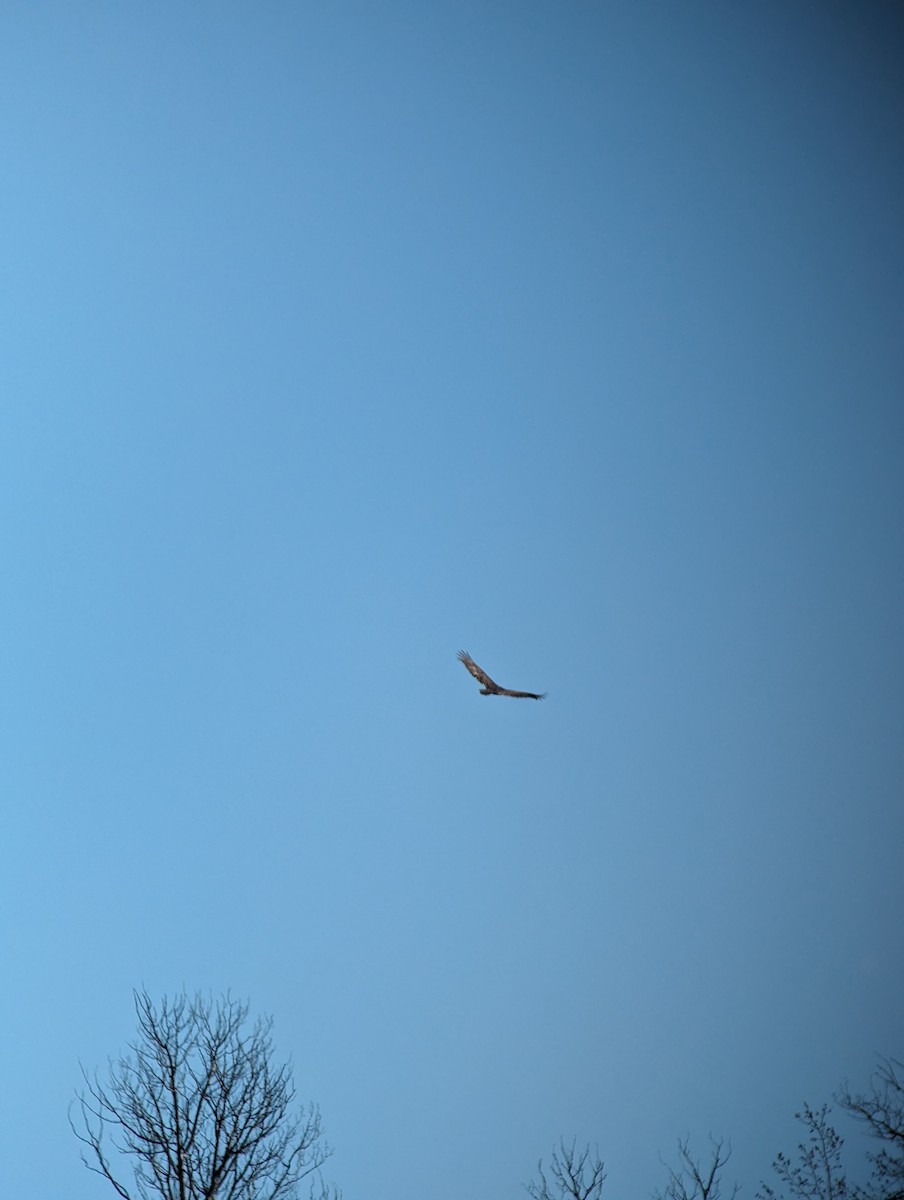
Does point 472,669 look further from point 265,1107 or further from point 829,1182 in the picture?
point 829,1182

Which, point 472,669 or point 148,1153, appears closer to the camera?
point 148,1153

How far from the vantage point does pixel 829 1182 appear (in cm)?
2641

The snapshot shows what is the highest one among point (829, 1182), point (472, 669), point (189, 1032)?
point (472, 669)

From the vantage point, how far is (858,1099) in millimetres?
24984

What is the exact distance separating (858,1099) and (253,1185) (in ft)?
49.7

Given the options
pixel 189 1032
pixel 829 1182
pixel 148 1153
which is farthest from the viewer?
pixel 829 1182

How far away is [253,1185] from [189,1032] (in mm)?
3052

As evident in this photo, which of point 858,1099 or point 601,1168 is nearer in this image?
point 858,1099

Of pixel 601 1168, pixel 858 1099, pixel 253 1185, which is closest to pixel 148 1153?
pixel 253 1185

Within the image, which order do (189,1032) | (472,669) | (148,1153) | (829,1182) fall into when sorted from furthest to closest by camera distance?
1. (829,1182)
2. (472,669)
3. (189,1032)
4. (148,1153)

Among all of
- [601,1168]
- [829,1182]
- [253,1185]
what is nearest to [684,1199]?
[601,1168]

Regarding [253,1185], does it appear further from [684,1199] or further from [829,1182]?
[829,1182]

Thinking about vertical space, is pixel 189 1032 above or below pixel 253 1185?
above

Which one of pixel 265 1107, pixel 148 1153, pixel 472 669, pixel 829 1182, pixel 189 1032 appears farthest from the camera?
pixel 829 1182
